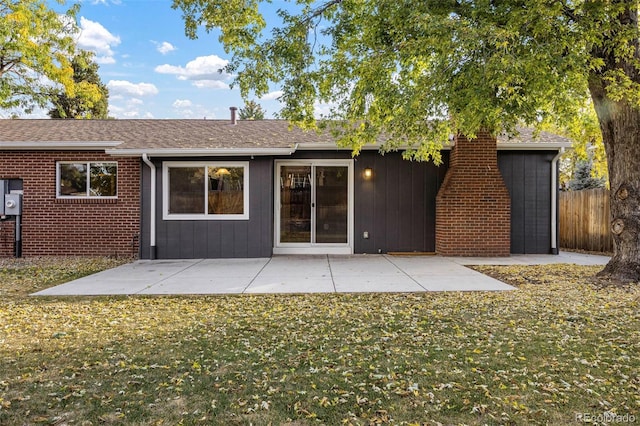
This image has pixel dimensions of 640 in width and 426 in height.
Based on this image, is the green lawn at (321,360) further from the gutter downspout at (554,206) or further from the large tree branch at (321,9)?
the large tree branch at (321,9)

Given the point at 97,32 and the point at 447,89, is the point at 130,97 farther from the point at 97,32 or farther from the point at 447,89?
the point at 447,89

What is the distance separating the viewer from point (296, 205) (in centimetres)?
970

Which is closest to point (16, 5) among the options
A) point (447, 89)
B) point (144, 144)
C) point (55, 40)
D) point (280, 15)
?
point (55, 40)

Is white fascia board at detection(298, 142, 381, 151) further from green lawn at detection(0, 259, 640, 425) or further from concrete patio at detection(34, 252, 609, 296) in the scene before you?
green lawn at detection(0, 259, 640, 425)

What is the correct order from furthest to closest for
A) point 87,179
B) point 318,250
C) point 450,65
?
point 318,250 < point 87,179 < point 450,65

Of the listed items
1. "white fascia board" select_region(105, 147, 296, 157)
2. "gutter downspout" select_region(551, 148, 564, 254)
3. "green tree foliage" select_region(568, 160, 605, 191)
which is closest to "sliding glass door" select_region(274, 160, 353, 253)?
"white fascia board" select_region(105, 147, 296, 157)

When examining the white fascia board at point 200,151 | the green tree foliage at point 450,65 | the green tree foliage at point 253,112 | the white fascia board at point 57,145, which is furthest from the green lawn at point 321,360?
the green tree foliage at point 253,112

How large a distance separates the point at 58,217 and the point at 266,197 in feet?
17.3

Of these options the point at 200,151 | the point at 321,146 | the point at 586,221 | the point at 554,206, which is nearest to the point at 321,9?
the point at 321,146

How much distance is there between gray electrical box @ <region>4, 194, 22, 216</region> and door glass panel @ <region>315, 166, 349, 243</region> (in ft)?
23.6

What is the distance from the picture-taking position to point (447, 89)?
6133 mm

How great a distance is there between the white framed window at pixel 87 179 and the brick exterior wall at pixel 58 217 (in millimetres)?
131

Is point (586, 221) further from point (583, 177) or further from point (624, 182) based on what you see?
point (583, 177)

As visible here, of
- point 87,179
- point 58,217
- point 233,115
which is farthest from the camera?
point 233,115
